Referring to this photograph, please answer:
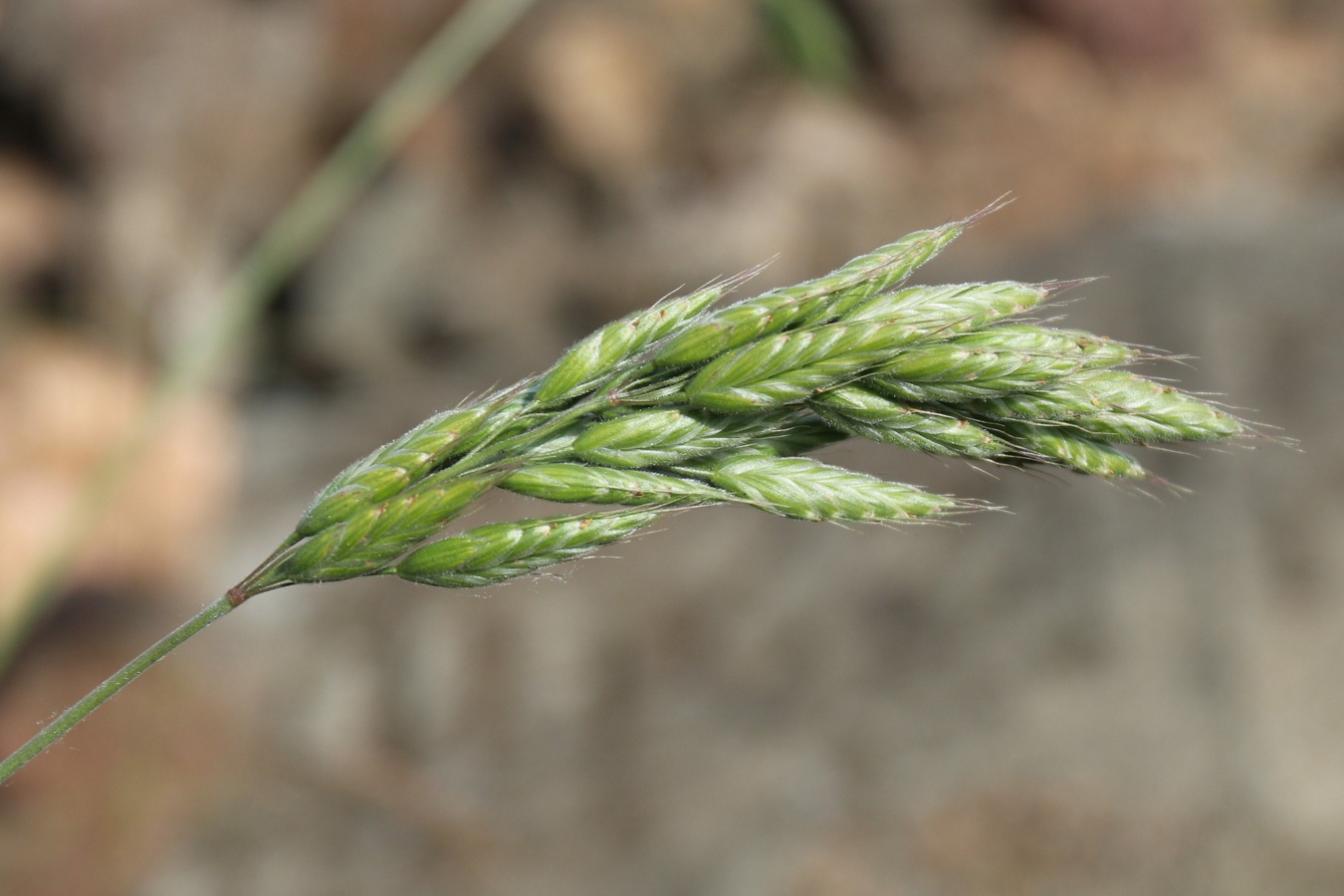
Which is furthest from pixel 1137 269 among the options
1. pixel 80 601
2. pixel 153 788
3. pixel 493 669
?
pixel 80 601

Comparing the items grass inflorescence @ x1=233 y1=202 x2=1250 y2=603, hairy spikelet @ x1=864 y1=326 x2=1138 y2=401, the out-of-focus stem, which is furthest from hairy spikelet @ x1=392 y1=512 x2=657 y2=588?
the out-of-focus stem

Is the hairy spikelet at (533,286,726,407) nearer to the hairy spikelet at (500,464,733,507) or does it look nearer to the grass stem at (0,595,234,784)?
the hairy spikelet at (500,464,733,507)

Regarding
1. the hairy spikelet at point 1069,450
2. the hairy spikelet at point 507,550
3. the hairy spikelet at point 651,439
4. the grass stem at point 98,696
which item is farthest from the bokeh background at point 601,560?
the grass stem at point 98,696

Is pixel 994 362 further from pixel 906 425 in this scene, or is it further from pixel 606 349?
pixel 606 349

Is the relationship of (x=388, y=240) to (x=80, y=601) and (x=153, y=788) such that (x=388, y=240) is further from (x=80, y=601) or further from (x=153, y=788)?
(x=153, y=788)

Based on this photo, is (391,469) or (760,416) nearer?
(391,469)

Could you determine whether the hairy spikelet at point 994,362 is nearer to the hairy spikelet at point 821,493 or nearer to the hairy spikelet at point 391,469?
the hairy spikelet at point 821,493

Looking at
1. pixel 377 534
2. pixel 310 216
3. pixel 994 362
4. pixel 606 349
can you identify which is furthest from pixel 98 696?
pixel 310 216
